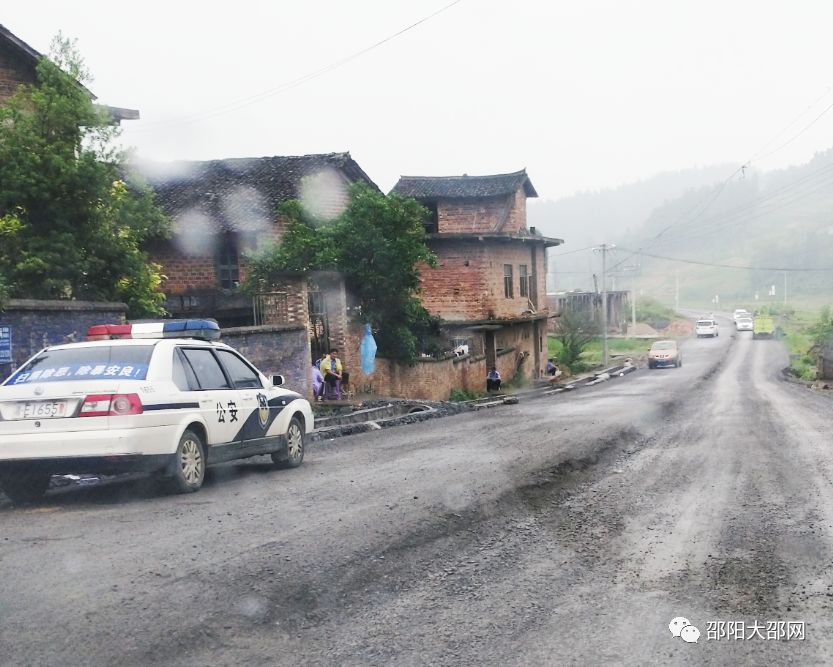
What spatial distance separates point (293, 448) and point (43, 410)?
12.3 feet

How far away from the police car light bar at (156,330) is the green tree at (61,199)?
6.99m

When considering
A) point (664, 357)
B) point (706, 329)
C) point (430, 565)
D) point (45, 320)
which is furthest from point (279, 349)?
point (706, 329)

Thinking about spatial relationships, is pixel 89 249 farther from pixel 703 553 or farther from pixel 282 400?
pixel 703 553

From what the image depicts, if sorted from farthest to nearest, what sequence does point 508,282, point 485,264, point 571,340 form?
point 571,340
point 508,282
point 485,264

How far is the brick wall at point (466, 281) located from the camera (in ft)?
145

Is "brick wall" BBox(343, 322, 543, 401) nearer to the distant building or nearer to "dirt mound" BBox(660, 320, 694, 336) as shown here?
the distant building

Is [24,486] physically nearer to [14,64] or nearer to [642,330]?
[14,64]

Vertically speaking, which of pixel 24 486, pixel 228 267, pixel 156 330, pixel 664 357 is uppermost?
pixel 228 267

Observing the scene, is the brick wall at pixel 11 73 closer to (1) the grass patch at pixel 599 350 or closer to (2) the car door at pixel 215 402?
(2) the car door at pixel 215 402

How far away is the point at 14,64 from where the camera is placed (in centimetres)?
2289

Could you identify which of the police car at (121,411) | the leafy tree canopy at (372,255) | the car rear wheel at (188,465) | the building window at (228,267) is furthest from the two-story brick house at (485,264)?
the car rear wheel at (188,465)

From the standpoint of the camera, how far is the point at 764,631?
5.38 m

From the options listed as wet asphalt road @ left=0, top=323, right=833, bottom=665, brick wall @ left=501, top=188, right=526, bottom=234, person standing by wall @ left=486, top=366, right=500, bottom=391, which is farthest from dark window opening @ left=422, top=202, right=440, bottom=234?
wet asphalt road @ left=0, top=323, right=833, bottom=665

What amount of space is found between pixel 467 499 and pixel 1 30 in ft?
59.6
